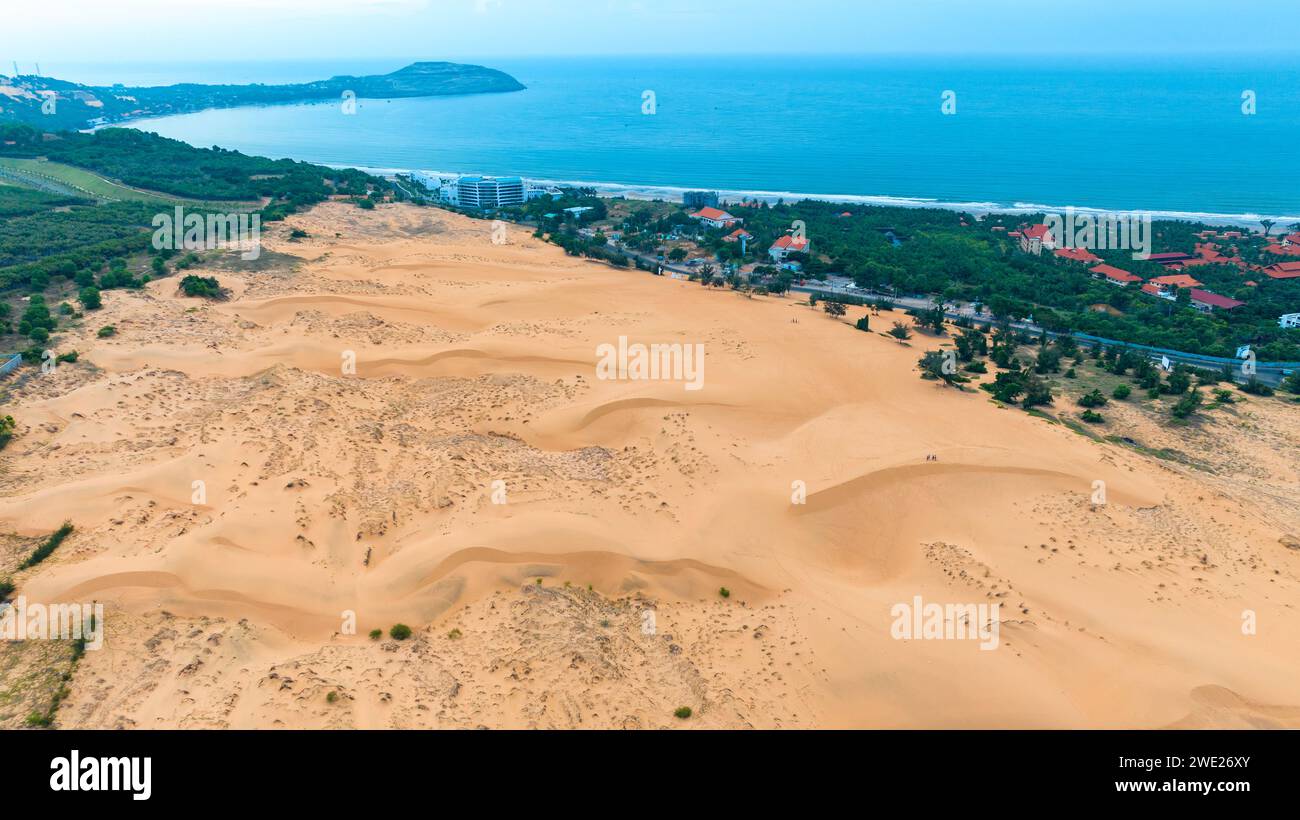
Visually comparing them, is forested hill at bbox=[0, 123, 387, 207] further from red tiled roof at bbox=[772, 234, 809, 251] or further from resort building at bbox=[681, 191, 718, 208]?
red tiled roof at bbox=[772, 234, 809, 251]

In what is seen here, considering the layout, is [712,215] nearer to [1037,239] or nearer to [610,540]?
[1037,239]

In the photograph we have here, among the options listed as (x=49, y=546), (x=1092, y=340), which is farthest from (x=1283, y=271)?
(x=49, y=546)

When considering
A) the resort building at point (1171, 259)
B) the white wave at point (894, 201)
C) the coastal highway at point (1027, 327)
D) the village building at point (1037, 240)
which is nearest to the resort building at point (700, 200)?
the white wave at point (894, 201)

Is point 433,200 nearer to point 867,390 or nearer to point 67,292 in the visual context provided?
→ point 67,292

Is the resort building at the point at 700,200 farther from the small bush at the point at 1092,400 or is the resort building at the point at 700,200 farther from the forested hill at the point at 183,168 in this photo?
the small bush at the point at 1092,400

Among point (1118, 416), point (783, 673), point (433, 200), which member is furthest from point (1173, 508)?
point (433, 200)

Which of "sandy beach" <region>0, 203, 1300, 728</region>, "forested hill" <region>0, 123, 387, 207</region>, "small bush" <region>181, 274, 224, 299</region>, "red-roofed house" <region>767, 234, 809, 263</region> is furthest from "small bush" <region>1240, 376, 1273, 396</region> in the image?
"forested hill" <region>0, 123, 387, 207</region>
